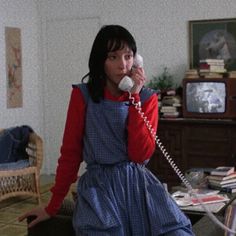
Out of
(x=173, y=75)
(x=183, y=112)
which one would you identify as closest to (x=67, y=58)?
(x=173, y=75)

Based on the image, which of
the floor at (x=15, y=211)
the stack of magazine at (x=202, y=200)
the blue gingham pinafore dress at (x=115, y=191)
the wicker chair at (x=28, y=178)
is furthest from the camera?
the wicker chair at (x=28, y=178)

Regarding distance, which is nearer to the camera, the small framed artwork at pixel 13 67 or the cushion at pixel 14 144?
the cushion at pixel 14 144

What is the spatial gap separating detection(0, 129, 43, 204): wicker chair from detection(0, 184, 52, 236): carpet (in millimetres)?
110

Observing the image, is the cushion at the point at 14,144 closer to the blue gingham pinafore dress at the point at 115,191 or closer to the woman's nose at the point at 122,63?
the blue gingham pinafore dress at the point at 115,191

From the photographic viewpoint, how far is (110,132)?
1619 millimetres

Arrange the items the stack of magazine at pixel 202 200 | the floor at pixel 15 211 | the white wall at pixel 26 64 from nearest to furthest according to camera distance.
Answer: the stack of magazine at pixel 202 200 < the floor at pixel 15 211 < the white wall at pixel 26 64

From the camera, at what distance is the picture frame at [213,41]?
17.4ft

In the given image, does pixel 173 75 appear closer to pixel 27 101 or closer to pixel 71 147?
pixel 27 101

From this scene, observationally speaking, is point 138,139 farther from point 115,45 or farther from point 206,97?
point 206,97

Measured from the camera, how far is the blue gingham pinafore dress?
1.55 m

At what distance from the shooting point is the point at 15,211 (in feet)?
15.2

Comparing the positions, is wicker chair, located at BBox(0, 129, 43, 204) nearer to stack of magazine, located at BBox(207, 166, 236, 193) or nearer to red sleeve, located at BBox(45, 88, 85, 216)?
stack of magazine, located at BBox(207, 166, 236, 193)

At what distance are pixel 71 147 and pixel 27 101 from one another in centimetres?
462

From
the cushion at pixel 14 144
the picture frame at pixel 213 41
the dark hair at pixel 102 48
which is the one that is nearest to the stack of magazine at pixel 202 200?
the dark hair at pixel 102 48
